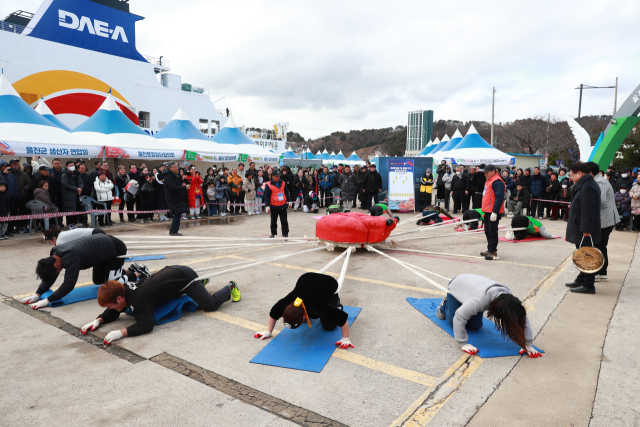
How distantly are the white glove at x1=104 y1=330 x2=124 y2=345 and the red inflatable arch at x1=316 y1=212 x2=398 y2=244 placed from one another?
4.66 metres

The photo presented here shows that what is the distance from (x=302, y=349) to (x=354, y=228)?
4.18 metres

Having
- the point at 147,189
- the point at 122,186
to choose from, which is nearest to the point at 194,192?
the point at 147,189

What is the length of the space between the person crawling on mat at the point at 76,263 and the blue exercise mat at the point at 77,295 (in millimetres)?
98

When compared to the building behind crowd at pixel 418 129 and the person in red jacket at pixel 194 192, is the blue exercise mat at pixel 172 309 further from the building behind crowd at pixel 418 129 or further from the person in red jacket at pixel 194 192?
the building behind crowd at pixel 418 129

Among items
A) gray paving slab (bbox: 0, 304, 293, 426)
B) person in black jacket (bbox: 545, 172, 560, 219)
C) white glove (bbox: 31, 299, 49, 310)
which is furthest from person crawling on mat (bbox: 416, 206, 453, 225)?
gray paving slab (bbox: 0, 304, 293, 426)

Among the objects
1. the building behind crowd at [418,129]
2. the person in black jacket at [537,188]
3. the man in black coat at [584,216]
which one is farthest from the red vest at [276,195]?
the building behind crowd at [418,129]

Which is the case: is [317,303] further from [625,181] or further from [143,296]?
[625,181]

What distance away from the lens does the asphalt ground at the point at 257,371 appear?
2.84 m

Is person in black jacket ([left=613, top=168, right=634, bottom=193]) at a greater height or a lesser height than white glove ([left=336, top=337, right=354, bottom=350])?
greater

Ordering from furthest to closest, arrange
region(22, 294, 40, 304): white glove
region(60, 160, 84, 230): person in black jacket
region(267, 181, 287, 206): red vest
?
region(60, 160, 84, 230): person in black jacket
region(267, 181, 287, 206): red vest
region(22, 294, 40, 304): white glove

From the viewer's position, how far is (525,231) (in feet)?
33.3

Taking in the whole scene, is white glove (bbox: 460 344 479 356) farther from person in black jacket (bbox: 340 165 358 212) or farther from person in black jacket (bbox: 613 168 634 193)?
person in black jacket (bbox: 340 165 358 212)

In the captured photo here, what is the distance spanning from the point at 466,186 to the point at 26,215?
13821 mm

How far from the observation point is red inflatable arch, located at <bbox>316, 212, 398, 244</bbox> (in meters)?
7.81
